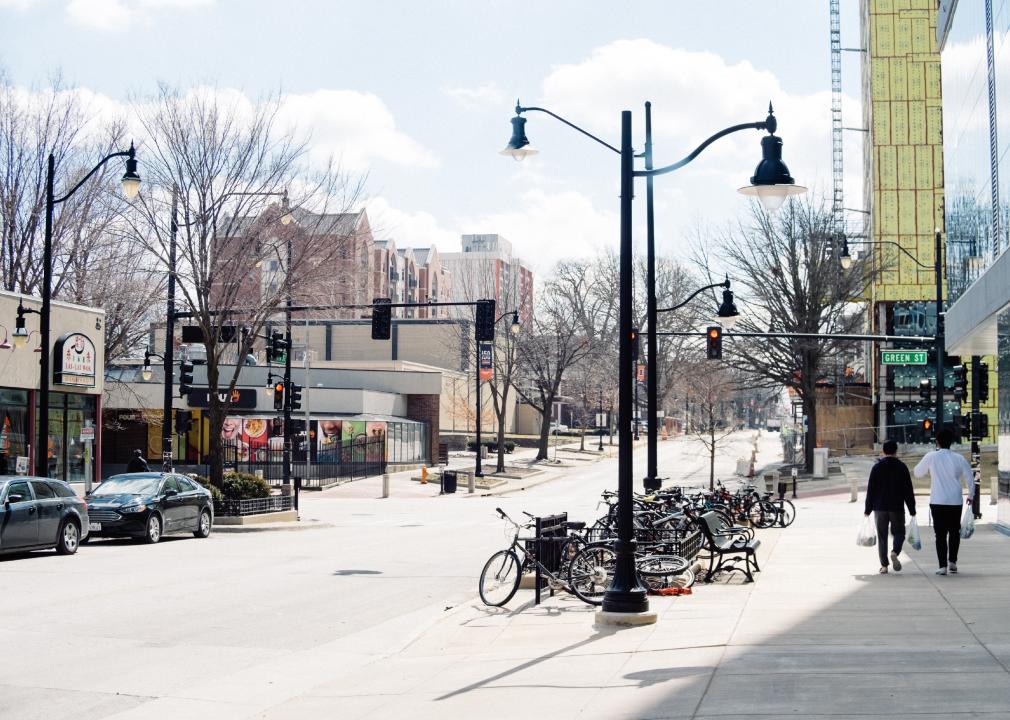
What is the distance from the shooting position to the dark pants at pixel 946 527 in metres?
14.5

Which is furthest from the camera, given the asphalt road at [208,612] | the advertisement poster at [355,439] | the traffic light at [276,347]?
the advertisement poster at [355,439]

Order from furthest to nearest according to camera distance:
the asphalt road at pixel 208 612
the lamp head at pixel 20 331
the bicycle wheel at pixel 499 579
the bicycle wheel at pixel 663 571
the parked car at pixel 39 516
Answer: the lamp head at pixel 20 331 < the parked car at pixel 39 516 < the bicycle wheel at pixel 663 571 < the bicycle wheel at pixel 499 579 < the asphalt road at pixel 208 612

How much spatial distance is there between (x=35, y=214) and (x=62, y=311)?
25.2 feet

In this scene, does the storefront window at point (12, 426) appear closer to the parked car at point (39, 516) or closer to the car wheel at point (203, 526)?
the car wheel at point (203, 526)

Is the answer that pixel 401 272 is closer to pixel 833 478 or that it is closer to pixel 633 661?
pixel 833 478

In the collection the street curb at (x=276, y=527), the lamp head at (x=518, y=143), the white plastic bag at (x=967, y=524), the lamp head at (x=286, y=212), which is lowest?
the street curb at (x=276, y=527)

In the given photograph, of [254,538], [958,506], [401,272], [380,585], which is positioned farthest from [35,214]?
[401,272]

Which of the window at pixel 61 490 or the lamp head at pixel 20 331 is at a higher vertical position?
the lamp head at pixel 20 331

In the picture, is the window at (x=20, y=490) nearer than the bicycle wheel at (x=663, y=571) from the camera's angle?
No

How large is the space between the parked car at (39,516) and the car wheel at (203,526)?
456 cm

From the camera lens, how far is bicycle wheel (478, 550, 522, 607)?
13836mm

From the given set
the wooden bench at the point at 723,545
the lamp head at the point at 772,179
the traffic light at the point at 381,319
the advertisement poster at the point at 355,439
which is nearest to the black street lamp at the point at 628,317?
the lamp head at the point at 772,179

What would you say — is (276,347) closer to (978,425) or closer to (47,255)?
(47,255)

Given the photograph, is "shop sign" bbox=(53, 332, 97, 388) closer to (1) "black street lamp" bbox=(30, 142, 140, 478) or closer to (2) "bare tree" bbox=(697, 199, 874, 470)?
(1) "black street lamp" bbox=(30, 142, 140, 478)
